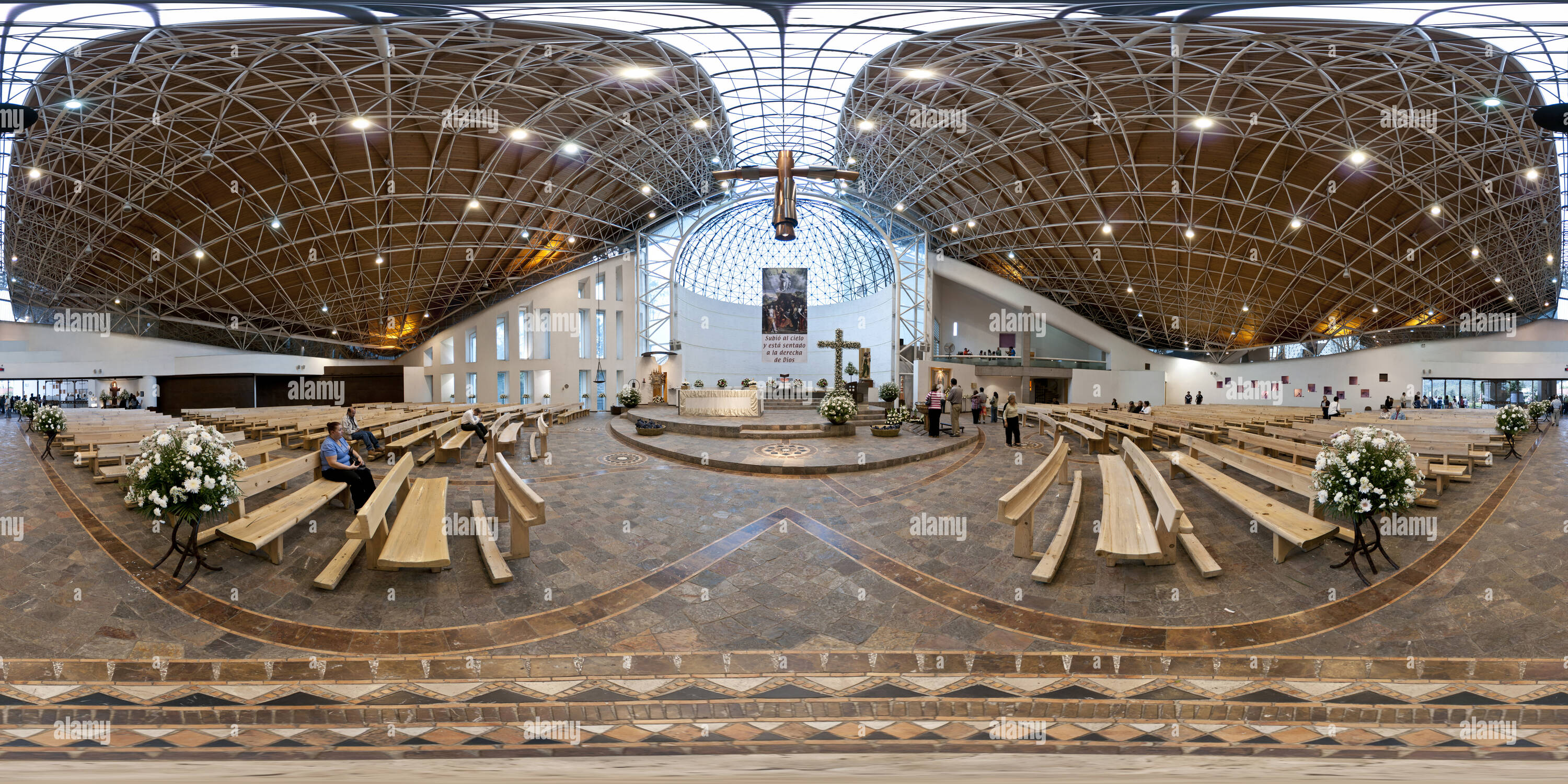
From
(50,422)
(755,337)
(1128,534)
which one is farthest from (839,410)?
(755,337)

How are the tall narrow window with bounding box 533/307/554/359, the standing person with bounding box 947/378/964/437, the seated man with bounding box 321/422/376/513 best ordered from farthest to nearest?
the tall narrow window with bounding box 533/307/554/359
the standing person with bounding box 947/378/964/437
the seated man with bounding box 321/422/376/513

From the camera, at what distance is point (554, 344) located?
31.0m

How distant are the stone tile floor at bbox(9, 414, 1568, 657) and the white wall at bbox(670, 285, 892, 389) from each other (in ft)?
97.6

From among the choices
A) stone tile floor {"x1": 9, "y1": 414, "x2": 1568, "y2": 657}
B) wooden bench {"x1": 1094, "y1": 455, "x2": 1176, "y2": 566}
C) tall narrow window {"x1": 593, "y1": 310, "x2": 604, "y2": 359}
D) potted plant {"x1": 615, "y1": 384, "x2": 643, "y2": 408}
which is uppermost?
tall narrow window {"x1": 593, "y1": 310, "x2": 604, "y2": 359}

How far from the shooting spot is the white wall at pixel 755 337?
38.7m

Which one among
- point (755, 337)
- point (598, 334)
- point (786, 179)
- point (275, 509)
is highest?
point (786, 179)

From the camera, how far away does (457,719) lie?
3.55 m

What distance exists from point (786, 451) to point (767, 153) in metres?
21.6

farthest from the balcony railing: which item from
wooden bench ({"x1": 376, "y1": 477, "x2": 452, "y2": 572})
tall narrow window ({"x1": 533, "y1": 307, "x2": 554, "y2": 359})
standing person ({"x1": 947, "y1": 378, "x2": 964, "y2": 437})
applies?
wooden bench ({"x1": 376, "y1": 477, "x2": 452, "y2": 572})

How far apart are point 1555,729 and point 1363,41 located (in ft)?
52.2

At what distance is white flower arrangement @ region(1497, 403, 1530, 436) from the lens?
1155 centimetres

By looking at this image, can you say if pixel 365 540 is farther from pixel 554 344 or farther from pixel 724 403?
pixel 554 344

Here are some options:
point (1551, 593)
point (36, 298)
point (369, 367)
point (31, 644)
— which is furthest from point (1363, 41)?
point (36, 298)

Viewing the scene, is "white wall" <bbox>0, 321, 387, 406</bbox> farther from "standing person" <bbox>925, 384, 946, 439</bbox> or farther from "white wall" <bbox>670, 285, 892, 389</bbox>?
"standing person" <bbox>925, 384, 946, 439</bbox>
